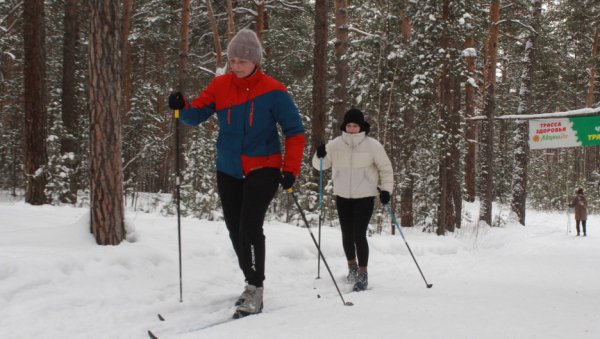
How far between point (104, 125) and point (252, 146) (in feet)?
5.73

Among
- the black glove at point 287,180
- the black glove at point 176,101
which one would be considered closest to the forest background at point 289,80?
the black glove at point 176,101

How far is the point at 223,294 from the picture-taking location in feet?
13.2

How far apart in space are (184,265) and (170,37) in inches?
653

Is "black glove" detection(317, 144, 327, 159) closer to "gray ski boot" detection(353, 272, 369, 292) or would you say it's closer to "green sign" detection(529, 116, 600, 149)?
"gray ski boot" detection(353, 272, 369, 292)

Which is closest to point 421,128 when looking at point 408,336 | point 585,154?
point 408,336

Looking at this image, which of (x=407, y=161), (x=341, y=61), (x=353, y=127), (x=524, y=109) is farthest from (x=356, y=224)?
(x=524, y=109)

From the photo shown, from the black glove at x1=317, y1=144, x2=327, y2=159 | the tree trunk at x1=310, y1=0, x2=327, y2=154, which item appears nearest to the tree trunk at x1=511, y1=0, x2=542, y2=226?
the tree trunk at x1=310, y1=0, x2=327, y2=154

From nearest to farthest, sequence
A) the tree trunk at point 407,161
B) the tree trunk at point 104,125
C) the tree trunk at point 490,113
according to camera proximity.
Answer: the tree trunk at point 104,125 → the tree trunk at point 407,161 → the tree trunk at point 490,113

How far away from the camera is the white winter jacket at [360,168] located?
4.83 meters

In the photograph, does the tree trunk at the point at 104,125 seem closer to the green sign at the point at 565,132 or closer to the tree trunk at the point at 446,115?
the tree trunk at the point at 446,115

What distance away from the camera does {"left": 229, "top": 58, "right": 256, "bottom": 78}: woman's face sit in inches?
137

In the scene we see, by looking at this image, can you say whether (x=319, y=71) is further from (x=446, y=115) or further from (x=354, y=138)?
(x=354, y=138)

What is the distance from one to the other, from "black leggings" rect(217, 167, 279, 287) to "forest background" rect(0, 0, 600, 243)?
1483mm

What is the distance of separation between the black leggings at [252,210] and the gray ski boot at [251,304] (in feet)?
0.16
